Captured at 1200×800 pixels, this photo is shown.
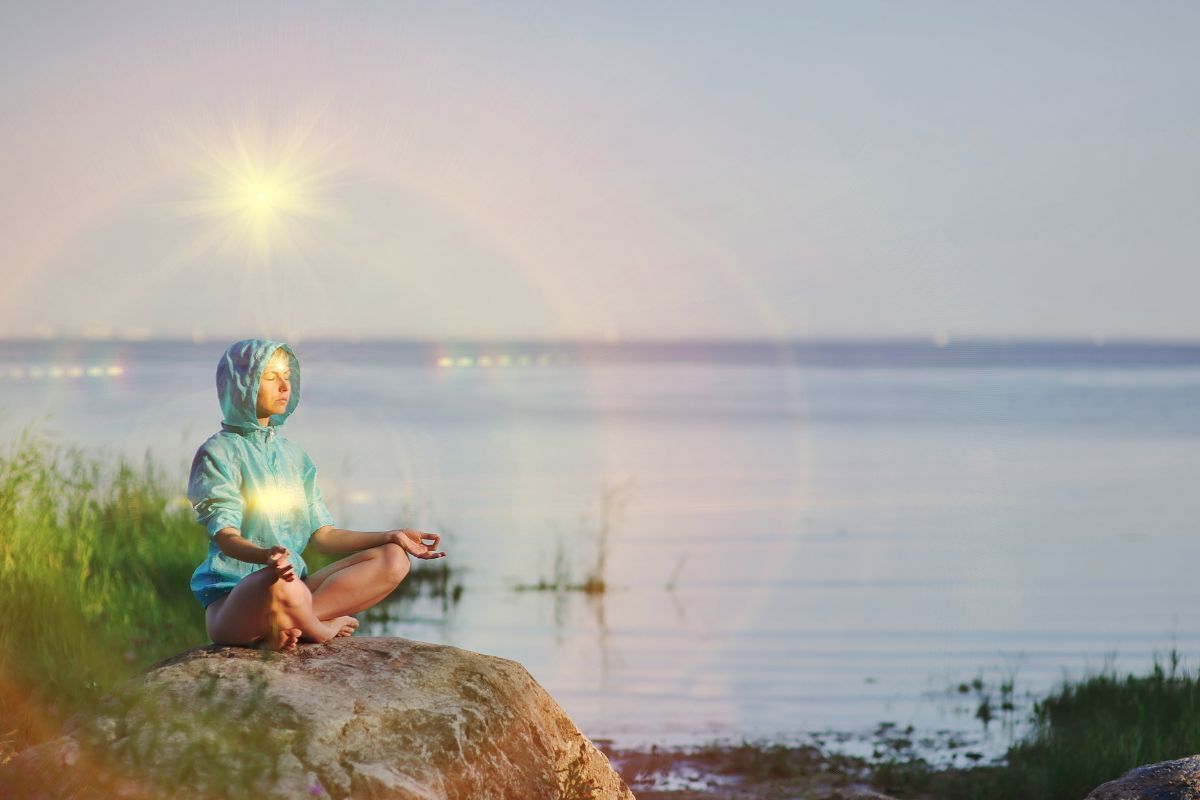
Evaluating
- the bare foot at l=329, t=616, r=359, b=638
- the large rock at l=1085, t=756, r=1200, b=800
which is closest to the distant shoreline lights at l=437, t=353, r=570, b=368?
the bare foot at l=329, t=616, r=359, b=638

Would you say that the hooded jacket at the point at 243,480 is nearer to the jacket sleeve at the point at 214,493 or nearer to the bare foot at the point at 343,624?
the jacket sleeve at the point at 214,493

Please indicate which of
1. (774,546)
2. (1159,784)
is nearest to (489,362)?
(774,546)

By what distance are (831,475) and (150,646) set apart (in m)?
19.6

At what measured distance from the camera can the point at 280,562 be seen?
214 inches

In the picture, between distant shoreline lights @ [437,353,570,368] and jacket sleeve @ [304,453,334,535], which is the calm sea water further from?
distant shoreline lights @ [437,353,570,368]

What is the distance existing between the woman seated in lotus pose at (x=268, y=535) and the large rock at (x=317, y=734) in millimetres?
154

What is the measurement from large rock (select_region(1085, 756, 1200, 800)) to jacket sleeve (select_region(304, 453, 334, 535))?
151 inches

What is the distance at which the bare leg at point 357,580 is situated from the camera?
5918mm

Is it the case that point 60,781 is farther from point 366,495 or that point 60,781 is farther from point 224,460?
point 366,495

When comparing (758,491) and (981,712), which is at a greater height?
(758,491)

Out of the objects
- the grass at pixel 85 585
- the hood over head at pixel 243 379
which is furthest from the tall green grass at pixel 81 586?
the hood over head at pixel 243 379

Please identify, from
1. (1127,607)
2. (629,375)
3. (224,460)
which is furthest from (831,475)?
(629,375)

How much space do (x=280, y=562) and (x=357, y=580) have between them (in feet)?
1.86

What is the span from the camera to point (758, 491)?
24.9 meters
